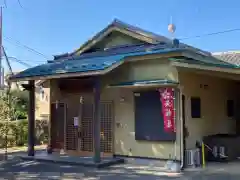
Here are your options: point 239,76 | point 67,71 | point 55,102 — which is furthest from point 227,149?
point 55,102

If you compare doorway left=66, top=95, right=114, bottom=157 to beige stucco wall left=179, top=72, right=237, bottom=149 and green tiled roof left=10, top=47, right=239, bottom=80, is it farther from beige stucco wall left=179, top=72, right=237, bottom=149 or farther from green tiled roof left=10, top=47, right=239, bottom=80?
beige stucco wall left=179, top=72, right=237, bottom=149

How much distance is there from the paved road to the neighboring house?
935 millimetres

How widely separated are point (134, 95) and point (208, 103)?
122 inches

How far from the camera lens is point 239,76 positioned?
12.1m

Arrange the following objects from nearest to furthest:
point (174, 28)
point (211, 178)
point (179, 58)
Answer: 1. point (211, 178)
2. point (179, 58)
3. point (174, 28)

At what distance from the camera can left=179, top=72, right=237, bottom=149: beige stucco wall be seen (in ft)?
38.4

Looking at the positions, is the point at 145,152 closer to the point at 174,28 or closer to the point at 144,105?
the point at 144,105

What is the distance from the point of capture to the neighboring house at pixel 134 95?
11.1 meters

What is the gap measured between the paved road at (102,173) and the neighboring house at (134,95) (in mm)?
935

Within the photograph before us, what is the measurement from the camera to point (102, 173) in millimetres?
10227

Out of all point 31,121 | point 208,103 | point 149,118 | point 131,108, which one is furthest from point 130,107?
point 31,121

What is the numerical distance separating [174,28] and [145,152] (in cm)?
541

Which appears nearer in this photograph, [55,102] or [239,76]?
[239,76]

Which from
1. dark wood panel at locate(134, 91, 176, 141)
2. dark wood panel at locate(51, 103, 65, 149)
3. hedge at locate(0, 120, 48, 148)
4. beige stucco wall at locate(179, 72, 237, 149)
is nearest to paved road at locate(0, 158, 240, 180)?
dark wood panel at locate(134, 91, 176, 141)
